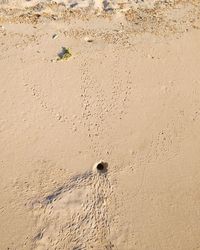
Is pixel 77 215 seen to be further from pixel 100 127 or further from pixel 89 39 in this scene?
pixel 89 39

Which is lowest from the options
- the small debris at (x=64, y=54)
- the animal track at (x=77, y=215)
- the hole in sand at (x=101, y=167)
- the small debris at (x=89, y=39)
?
the animal track at (x=77, y=215)

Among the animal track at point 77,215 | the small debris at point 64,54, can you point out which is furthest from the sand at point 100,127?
the small debris at point 64,54

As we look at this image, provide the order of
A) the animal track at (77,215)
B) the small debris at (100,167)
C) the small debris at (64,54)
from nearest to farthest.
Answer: the animal track at (77,215), the small debris at (100,167), the small debris at (64,54)

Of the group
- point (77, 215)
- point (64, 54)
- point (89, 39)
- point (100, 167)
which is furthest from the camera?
point (89, 39)

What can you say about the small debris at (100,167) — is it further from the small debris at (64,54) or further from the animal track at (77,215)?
the small debris at (64,54)

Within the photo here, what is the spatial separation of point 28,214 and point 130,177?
134 inches

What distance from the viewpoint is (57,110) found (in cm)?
1291

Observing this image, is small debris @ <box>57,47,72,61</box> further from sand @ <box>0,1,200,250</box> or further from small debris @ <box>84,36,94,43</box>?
small debris @ <box>84,36,94,43</box>

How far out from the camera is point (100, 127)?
12766mm

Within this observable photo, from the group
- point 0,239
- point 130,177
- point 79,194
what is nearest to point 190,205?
point 130,177

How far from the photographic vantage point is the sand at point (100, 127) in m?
11.2

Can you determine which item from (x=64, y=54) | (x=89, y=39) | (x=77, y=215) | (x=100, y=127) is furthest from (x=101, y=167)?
(x=89, y=39)

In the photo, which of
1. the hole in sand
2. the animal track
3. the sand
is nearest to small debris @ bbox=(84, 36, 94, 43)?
the sand

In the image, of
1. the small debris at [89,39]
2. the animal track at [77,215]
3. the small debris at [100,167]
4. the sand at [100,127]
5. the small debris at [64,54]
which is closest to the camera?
the animal track at [77,215]
